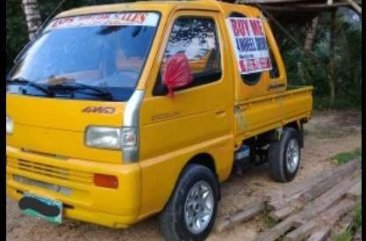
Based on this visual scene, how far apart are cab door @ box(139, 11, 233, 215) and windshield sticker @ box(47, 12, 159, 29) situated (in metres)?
0.18

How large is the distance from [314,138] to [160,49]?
230 inches

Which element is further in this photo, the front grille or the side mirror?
the side mirror

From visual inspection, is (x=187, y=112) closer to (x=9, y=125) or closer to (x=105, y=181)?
(x=105, y=181)

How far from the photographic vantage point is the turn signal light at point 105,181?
4000 millimetres

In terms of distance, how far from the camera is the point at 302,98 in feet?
23.2

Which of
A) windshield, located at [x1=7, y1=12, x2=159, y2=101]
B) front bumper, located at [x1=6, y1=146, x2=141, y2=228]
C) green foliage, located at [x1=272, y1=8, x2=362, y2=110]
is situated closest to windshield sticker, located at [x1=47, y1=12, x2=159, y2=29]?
windshield, located at [x1=7, y1=12, x2=159, y2=101]

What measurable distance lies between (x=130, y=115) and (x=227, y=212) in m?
2.04

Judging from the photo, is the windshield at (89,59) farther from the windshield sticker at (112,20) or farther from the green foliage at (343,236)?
the green foliage at (343,236)

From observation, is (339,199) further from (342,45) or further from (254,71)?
(342,45)

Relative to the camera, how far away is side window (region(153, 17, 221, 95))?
472 centimetres

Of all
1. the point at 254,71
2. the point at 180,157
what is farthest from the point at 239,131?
the point at 180,157

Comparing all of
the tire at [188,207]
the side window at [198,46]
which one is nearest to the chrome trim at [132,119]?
the side window at [198,46]

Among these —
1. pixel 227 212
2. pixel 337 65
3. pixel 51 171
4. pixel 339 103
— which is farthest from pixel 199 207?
pixel 337 65

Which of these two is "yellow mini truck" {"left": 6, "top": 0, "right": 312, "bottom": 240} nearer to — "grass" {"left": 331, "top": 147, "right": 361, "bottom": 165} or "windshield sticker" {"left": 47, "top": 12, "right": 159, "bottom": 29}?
"windshield sticker" {"left": 47, "top": 12, "right": 159, "bottom": 29}
